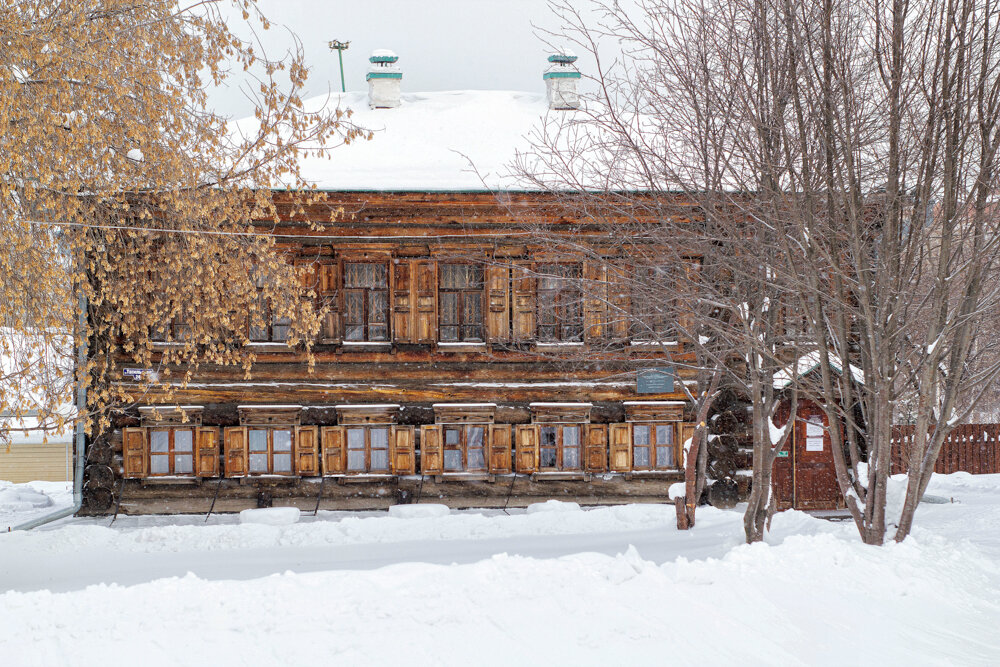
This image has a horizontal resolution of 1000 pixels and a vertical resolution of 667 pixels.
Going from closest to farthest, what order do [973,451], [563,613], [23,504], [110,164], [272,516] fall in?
[563,613] < [110,164] < [272,516] < [23,504] < [973,451]

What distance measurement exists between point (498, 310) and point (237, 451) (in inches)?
201

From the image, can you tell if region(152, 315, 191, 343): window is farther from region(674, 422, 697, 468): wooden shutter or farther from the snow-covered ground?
region(674, 422, 697, 468): wooden shutter

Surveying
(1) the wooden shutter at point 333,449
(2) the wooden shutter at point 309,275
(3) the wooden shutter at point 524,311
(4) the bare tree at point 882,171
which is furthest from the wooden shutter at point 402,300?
Answer: (4) the bare tree at point 882,171

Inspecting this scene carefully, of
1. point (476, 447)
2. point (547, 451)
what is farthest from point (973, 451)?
point (476, 447)

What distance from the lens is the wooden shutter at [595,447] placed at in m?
14.2

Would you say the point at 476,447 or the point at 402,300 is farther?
the point at 476,447

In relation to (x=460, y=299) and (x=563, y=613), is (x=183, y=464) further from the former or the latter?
(x=563, y=613)

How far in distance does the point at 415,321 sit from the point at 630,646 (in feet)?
31.3

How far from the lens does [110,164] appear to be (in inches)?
362

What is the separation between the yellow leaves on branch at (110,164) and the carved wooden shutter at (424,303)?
2851 millimetres

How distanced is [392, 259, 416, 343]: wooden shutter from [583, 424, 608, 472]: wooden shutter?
3487mm

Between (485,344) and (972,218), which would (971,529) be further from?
(485,344)

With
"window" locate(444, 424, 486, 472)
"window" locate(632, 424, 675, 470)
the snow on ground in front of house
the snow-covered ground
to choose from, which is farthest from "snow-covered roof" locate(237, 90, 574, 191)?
the snow-covered ground

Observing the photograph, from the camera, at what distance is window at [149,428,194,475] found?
1400 centimetres
